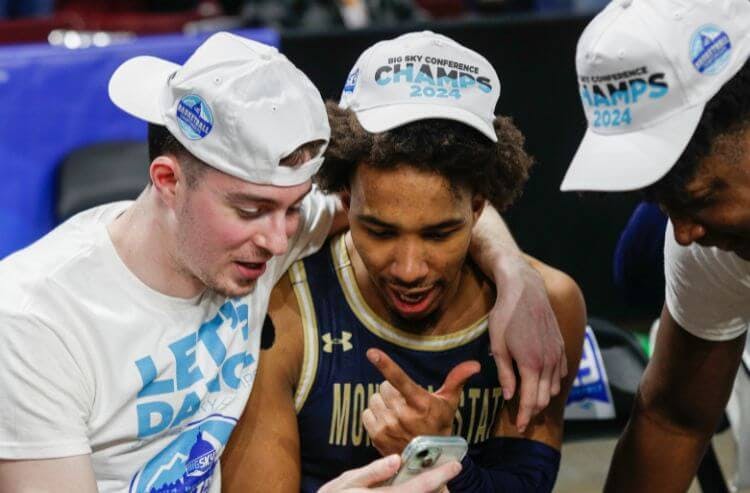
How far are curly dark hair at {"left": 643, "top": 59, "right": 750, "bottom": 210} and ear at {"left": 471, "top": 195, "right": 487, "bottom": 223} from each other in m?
0.44

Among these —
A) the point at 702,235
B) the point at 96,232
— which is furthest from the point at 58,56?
the point at 702,235

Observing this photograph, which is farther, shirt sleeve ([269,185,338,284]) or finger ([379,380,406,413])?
shirt sleeve ([269,185,338,284])

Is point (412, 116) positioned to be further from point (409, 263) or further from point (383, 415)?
point (383, 415)

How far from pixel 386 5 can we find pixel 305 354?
10.2 ft

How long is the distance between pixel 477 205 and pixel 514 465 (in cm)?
47

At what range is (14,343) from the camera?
184 centimetres

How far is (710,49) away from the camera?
178cm

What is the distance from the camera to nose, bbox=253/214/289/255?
6.36 feet

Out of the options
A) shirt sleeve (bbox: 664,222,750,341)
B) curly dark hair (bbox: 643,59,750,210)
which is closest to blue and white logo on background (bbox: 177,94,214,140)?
curly dark hair (bbox: 643,59,750,210)

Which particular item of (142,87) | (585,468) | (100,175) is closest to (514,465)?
(142,87)

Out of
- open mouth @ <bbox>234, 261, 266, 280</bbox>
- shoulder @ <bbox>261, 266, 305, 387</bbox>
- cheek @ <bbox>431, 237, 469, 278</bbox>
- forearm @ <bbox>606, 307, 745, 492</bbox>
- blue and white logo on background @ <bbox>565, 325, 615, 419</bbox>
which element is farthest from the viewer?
blue and white logo on background @ <bbox>565, 325, 615, 419</bbox>

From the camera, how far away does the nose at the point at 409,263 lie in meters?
2.06

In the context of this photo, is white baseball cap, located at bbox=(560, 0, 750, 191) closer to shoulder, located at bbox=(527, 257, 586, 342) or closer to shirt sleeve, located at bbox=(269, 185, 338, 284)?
shoulder, located at bbox=(527, 257, 586, 342)

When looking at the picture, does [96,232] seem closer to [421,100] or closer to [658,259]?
[421,100]
